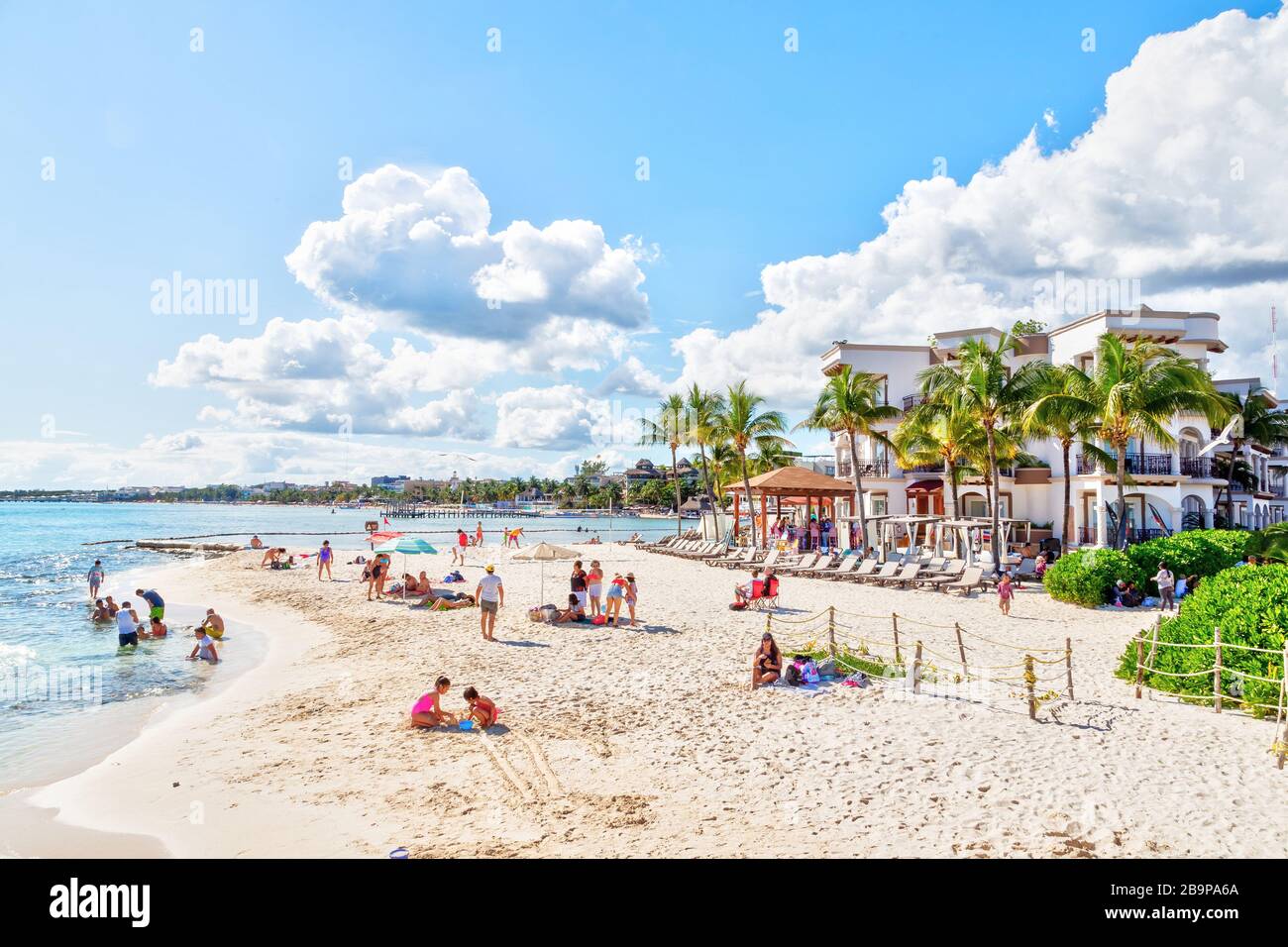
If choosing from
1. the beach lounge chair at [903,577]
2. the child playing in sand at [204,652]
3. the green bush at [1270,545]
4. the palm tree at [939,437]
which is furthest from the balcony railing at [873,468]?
the child playing in sand at [204,652]

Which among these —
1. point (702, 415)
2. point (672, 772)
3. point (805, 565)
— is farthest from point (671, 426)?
point (672, 772)

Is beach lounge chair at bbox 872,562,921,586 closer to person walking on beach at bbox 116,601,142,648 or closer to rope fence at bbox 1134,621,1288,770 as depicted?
rope fence at bbox 1134,621,1288,770

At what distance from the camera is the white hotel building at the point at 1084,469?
102ft

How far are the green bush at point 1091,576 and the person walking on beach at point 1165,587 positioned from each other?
2.74 feet

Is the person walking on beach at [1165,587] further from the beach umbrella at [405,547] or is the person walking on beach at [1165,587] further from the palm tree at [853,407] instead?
the beach umbrella at [405,547]

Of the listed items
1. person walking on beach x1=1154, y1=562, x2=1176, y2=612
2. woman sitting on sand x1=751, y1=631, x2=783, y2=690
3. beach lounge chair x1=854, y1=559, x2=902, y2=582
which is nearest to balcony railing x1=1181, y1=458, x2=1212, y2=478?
person walking on beach x1=1154, y1=562, x2=1176, y2=612

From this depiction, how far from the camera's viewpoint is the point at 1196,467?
32438 millimetres

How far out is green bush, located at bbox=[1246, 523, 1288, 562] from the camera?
21.5 metres

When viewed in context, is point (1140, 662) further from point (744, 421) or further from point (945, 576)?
point (744, 421)

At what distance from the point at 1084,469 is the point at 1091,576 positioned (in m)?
15.4

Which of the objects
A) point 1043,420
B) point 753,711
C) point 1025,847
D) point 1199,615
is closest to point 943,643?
point 1199,615

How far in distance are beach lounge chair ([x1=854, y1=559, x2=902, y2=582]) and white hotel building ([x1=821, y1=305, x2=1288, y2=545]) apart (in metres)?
10.4
